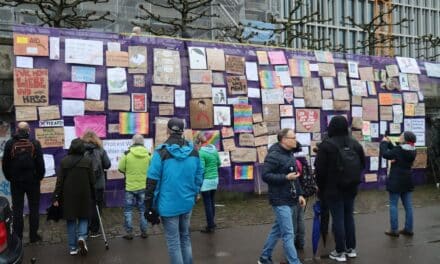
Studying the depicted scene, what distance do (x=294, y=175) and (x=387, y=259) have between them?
200cm

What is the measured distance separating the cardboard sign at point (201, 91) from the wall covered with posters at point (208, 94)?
0.02 m

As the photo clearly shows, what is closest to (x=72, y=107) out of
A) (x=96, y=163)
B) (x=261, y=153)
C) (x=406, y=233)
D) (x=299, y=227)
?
(x=96, y=163)

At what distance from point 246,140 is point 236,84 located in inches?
48.2

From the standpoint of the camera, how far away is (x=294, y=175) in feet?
21.1

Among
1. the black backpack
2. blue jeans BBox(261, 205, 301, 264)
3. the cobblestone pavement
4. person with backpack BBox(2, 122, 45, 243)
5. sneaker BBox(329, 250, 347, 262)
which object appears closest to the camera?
blue jeans BBox(261, 205, 301, 264)

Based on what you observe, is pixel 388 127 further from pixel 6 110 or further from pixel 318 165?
pixel 6 110

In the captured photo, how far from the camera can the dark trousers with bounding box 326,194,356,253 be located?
715cm

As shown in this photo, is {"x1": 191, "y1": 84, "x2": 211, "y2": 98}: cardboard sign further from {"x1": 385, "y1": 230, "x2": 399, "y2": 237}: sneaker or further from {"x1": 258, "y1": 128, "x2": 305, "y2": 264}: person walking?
{"x1": 258, "y1": 128, "x2": 305, "y2": 264}: person walking

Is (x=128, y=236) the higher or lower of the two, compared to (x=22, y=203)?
lower

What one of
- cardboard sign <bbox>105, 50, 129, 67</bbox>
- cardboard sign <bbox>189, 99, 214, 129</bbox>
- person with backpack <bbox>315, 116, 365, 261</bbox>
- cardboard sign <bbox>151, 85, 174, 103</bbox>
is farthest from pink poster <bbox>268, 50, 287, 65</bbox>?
person with backpack <bbox>315, 116, 365, 261</bbox>

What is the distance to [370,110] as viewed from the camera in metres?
14.2

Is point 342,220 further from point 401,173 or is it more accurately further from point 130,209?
point 130,209

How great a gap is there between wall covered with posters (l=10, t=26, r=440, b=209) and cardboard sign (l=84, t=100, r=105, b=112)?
0.7 inches

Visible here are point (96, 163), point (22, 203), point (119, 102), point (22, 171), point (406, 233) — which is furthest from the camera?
point (119, 102)
